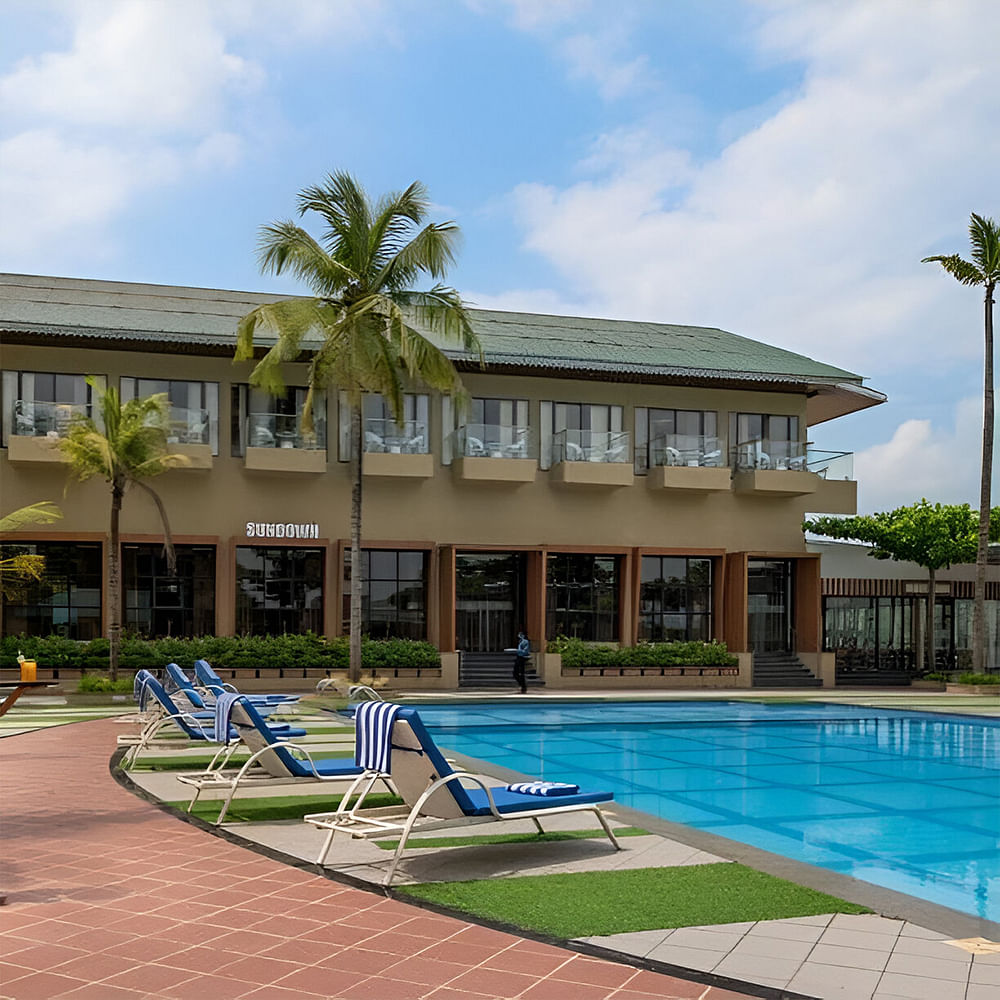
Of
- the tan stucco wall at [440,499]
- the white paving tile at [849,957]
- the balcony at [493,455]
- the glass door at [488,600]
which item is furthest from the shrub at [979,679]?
the white paving tile at [849,957]

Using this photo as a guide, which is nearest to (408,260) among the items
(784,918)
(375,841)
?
(375,841)

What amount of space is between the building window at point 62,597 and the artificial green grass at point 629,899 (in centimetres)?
2454

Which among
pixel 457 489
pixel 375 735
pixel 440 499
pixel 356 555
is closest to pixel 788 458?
pixel 457 489

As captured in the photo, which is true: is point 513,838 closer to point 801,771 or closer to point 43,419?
point 801,771

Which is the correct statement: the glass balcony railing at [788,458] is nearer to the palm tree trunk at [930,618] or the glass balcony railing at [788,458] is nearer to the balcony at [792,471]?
the balcony at [792,471]

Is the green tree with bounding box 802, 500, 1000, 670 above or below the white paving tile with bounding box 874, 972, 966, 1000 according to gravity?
above

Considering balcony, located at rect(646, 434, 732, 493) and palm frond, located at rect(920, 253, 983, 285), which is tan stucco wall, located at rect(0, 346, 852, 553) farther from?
palm frond, located at rect(920, 253, 983, 285)

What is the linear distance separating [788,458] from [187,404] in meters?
16.7

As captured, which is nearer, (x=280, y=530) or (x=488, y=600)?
(x=280, y=530)

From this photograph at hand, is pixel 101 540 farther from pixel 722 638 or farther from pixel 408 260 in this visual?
pixel 722 638

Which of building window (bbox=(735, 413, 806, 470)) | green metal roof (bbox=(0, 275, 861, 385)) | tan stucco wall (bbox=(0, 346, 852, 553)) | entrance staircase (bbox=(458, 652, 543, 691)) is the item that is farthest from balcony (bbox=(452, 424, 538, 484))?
building window (bbox=(735, 413, 806, 470))

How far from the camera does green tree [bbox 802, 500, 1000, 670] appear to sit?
114ft

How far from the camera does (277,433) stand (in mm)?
30203

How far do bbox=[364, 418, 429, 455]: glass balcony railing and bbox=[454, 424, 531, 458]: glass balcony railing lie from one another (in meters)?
1.07
